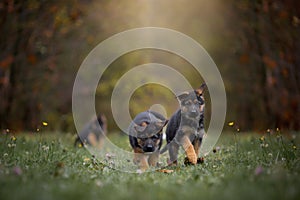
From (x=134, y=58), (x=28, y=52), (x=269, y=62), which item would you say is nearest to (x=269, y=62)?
(x=269, y=62)

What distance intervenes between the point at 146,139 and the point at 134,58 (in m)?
10.5

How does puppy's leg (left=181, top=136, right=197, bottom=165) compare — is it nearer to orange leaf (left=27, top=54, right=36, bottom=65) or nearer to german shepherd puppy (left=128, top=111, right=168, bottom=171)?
german shepherd puppy (left=128, top=111, right=168, bottom=171)

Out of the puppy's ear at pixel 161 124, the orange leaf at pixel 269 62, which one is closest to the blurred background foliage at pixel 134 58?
the orange leaf at pixel 269 62

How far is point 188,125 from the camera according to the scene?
7.83m

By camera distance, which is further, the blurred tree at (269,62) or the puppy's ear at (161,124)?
the blurred tree at (269,62)

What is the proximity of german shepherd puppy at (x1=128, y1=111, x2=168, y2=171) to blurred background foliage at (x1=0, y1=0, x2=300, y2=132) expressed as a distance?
26.7 ft

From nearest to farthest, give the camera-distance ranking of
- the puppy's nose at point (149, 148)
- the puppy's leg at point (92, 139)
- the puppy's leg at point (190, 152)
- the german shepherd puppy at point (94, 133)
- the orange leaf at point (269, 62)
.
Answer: the puppy's leg at point (190, 152), the puppy's nose at point (149, 148), the german shepherd puppy at point (94, 133), the puppy's leg at point (92, 139), the orange leaf at point (269, 62)

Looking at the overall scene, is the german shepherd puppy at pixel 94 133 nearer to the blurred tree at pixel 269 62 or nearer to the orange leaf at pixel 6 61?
the orange leaf at pixel 6 61

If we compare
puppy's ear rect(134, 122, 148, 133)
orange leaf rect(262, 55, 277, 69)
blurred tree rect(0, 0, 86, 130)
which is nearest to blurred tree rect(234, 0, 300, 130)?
orange leaf rect(262, 55, 277, 69)

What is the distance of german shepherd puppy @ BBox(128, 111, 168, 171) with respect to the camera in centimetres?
805

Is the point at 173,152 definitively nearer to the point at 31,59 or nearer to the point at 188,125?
the point at 188,125

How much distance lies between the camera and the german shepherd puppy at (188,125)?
771 cm

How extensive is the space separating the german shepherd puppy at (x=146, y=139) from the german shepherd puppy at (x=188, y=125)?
361mm

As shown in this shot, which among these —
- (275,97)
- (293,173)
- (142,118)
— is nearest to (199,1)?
(275,97)
